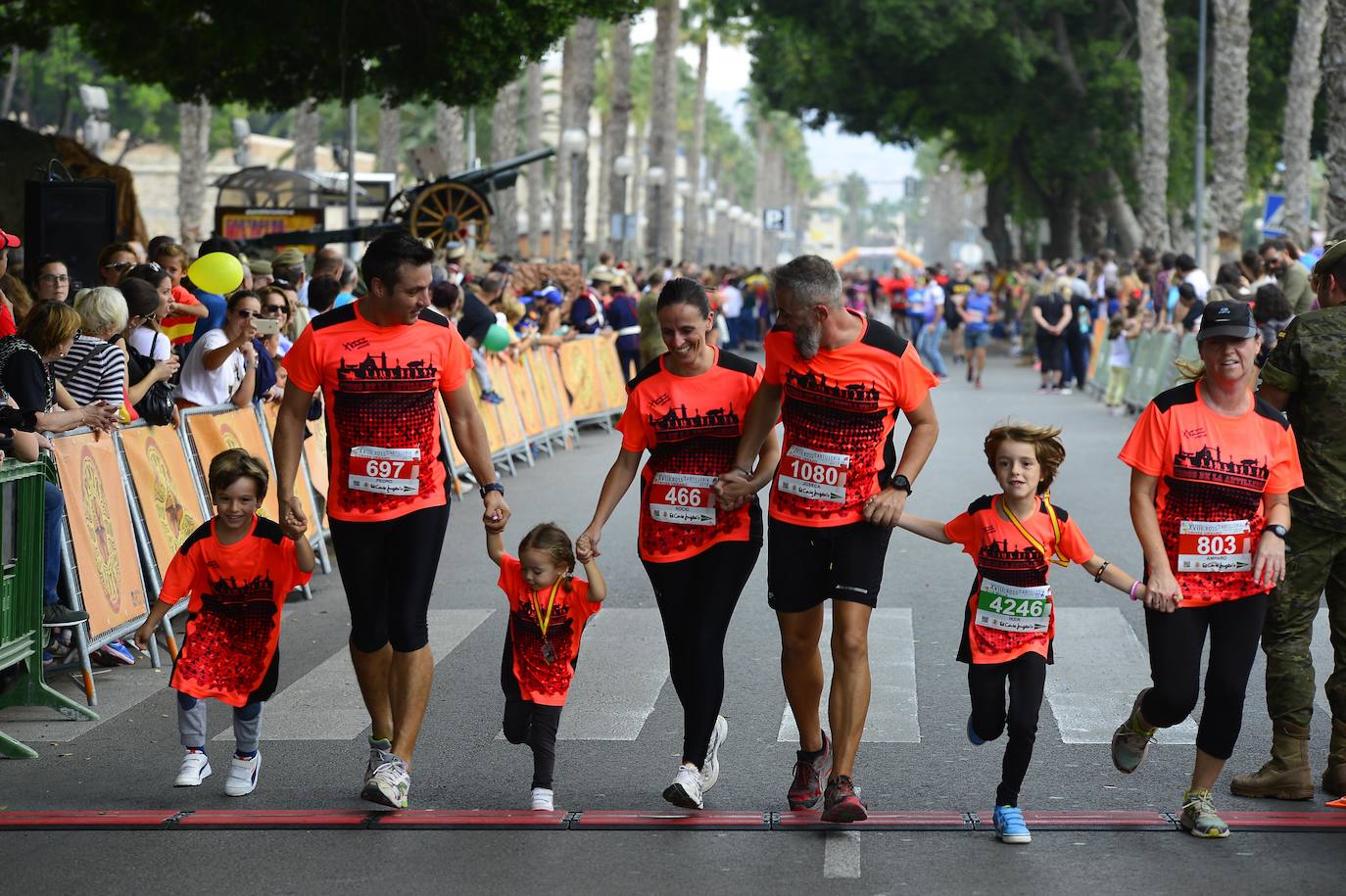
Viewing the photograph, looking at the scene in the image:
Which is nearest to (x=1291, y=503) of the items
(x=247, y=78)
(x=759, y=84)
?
(x=247, y=78)

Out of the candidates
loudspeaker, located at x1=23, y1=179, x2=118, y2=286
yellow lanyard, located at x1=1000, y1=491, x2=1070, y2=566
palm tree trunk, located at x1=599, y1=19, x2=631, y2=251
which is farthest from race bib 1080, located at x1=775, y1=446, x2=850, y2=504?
palm tree trunk, located at x1=599, y1=19, x2=631, y2=251

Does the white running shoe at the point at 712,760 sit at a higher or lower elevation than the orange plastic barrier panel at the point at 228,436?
lower

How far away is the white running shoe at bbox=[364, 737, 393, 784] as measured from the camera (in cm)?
648

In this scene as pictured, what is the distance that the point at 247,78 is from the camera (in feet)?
74.1

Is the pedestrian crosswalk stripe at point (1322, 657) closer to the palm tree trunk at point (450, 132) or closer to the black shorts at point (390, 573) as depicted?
the black shorts at point (390, 573)

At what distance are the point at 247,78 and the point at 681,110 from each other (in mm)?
85650

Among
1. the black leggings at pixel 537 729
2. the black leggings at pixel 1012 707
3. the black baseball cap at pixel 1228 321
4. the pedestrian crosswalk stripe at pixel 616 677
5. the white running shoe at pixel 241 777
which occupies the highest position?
the black baseball cap at pixel 1228 321

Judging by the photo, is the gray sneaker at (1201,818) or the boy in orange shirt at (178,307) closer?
the gray sneaker at (1201,818)

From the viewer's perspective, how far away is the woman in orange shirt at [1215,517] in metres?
6.06

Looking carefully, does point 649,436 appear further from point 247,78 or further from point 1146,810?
point 247,78

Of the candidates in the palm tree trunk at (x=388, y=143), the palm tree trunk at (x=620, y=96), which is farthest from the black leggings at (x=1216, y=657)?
the palm tree trunk at (x=388, y=143)

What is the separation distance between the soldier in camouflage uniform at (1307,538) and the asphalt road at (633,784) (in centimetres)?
25

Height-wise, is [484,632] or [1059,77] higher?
[1059,77]

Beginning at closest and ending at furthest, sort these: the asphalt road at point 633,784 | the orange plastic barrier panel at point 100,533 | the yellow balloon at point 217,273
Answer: the asphalt road at point 633,784 → the orange plastic barrier panel at point 100,533 → the yellow balloon at point 217,273
